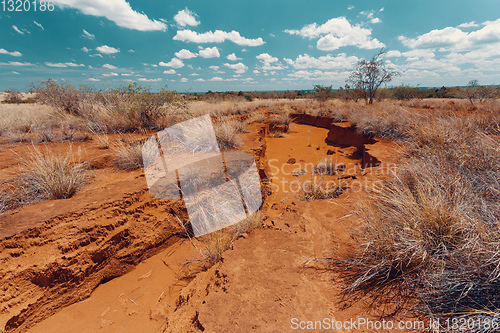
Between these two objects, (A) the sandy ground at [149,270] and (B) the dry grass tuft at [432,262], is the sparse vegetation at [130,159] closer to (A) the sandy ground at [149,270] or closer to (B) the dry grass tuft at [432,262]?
(A) the sandy ground at [149,270]

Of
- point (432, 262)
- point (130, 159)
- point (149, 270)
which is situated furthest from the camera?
point (130, 159)

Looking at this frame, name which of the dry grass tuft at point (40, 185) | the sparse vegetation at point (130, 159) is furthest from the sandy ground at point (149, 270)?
the sparse vegetation at point (130, 159)

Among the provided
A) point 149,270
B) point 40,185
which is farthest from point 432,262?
point 40,185

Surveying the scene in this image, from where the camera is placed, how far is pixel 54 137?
5340 millimetres

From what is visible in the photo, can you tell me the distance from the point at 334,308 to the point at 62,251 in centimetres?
266

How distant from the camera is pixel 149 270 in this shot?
8.54 ft

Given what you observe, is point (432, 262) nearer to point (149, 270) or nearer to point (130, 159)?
point (149, 270)

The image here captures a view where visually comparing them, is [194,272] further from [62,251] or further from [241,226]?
[62,251]

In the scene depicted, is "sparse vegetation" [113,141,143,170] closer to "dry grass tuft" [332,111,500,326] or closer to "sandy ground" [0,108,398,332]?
"sandy ground" [0,108,398,332]

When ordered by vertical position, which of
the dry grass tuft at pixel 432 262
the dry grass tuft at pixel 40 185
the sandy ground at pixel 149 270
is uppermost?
the dry grass tuft at pixel 40 185

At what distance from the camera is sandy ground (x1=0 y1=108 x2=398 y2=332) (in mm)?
1506

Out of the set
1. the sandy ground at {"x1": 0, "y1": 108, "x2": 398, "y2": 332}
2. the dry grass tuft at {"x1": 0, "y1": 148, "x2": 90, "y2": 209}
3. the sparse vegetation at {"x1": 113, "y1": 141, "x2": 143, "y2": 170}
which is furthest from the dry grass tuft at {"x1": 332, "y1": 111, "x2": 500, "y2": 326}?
the sparse vegetation at {"x1": 113, "y1": 141, "x2": 143, "y2": 170}

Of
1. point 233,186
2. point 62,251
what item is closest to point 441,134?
point 233,186

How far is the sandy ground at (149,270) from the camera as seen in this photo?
1.51 m
